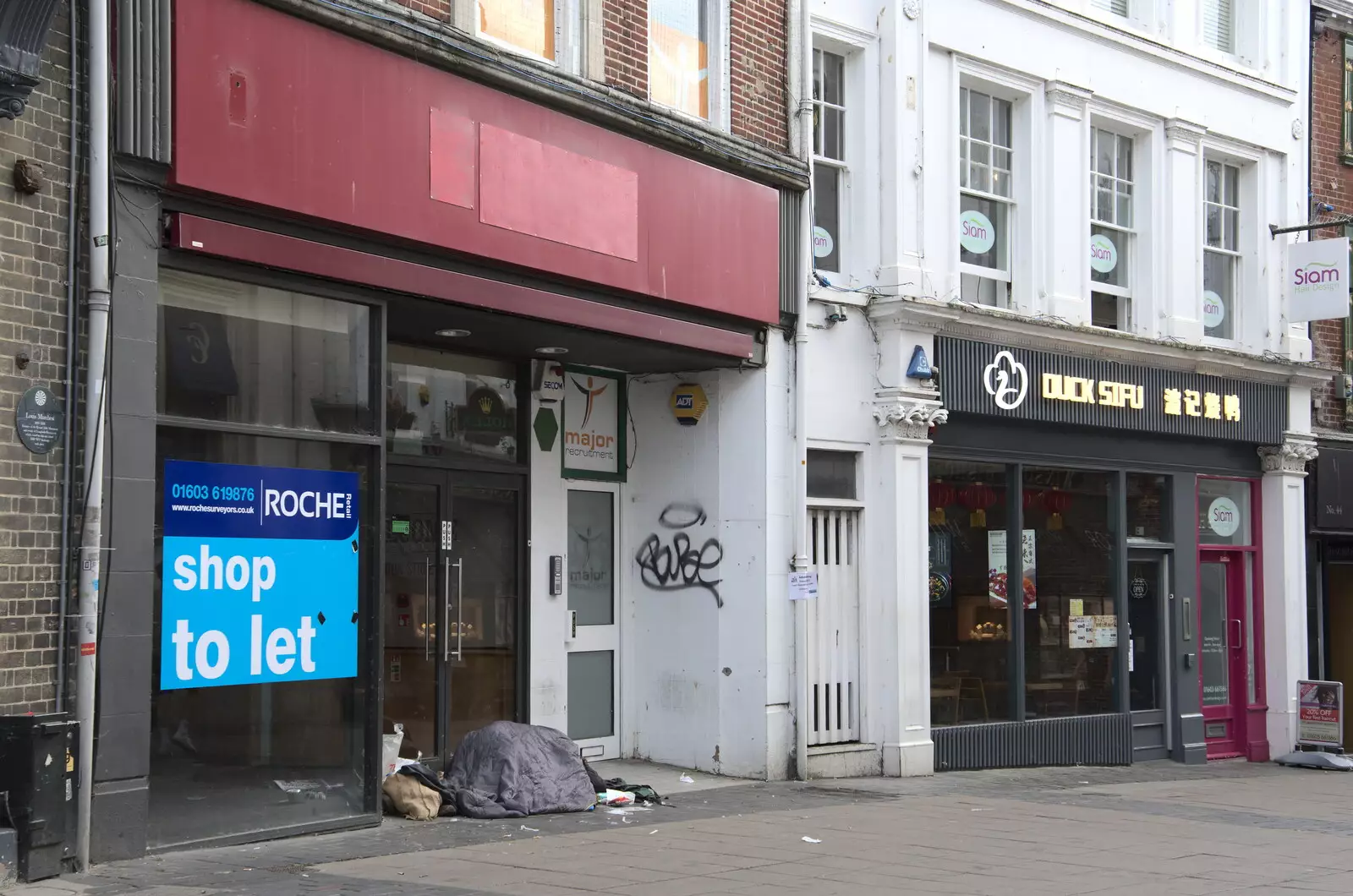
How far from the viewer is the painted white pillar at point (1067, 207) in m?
16.6

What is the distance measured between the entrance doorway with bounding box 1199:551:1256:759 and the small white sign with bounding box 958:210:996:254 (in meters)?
5.21

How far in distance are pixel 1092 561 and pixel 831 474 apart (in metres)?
4.29

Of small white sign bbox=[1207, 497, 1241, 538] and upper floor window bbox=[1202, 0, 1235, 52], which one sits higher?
upper floor window bbox=[1202, 0, 1235, 52]

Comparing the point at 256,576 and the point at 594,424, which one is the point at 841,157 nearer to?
the point at 594,424

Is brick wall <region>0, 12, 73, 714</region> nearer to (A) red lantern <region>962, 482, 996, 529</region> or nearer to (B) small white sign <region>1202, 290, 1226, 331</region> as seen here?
(A) red lantern <region>962, 482, 996, 529</region>

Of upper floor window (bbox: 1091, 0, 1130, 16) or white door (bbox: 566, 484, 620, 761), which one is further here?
upper floor window (bbox: 1091, 0, 1130, 16)

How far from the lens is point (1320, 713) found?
61.2ft

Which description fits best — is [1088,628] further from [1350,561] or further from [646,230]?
[646,230]

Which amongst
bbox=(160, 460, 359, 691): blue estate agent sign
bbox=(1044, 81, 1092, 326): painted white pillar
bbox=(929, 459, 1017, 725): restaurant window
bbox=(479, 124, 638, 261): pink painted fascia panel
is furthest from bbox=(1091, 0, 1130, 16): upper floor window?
bbox=(160, 460, 359, 691): blue estate agent sign

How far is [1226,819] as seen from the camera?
41.5 feet

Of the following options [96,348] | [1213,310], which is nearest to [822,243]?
[1213,310]

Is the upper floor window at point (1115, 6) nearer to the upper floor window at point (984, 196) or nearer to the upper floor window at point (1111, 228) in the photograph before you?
the upper floor window at point (1111, 228)

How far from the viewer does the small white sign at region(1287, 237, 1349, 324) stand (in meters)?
18.7

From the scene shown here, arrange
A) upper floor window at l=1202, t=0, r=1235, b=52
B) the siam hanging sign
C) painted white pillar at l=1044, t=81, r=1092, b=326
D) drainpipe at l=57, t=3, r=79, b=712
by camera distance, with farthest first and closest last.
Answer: upper floor window at l=1202, t=0, r=1235, b=52 → painted white pillar at l=1044, t=81, r=1092, b=326 → the siam hanging sign → drainpipe at l=57, t=3, r=79, b=712
